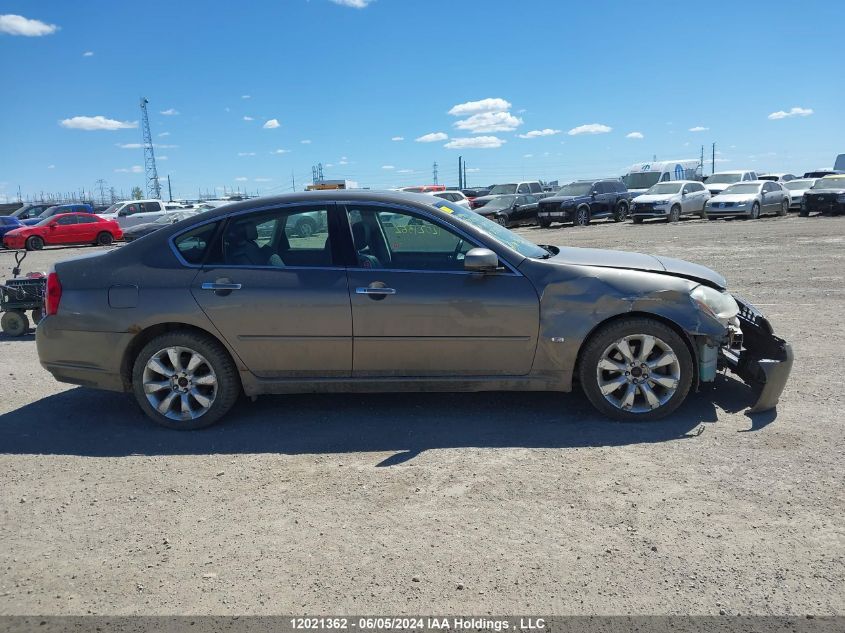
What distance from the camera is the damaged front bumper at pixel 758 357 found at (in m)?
4.87

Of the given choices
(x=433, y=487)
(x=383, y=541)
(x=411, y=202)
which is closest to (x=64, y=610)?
(x=383, y=541)

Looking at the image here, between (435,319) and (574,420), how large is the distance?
1236mm

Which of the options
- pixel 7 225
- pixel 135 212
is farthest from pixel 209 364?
pixel 135 212

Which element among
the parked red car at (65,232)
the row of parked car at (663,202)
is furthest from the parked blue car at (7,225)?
the row of parked car at (663,202)

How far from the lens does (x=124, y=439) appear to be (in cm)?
496

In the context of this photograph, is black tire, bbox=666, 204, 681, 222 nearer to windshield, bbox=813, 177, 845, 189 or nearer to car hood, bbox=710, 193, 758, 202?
car hood, bbox=710, 193, 758, 202

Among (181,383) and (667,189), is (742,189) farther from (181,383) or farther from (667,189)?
(181,383)

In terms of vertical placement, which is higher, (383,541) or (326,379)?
(326,379)

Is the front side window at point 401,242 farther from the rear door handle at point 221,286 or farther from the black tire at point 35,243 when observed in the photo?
the black tire at point 35,243

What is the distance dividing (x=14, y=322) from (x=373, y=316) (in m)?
6.08

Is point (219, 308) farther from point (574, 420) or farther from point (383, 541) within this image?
point (574, 420)

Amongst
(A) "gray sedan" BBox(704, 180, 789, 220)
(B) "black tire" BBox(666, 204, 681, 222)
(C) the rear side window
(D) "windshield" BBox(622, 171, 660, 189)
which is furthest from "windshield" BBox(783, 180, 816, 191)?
(C) the rear side window

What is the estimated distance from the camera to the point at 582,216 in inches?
1152

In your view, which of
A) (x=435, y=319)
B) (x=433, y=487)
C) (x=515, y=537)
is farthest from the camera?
(x=435, y=319)
